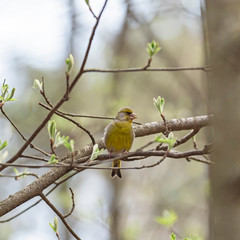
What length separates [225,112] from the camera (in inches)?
36.0

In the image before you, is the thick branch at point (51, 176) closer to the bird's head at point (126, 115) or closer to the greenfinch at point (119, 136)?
the greenfinch at point (119, 136)

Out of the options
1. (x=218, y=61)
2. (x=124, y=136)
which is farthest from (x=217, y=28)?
(x=124, y=136)

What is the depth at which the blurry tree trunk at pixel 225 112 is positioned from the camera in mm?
890

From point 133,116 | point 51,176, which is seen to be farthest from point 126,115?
point 51,176

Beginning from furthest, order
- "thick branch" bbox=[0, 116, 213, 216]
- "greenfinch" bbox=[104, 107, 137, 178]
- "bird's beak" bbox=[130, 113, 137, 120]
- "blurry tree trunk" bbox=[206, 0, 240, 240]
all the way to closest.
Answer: "bird's beak" bbox=[130, 113, 137, 120] < "greenfinch" bbox=[104, 107, 137, 178] < "thick branch" bbox=[0, 116, 213, 216] < "blurry tree trunk" bbox=[206, 0, 240, 240]

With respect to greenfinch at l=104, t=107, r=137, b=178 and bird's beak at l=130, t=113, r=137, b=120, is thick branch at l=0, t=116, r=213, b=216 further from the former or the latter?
bird's beak at l=130, t=113, r=137, b=120

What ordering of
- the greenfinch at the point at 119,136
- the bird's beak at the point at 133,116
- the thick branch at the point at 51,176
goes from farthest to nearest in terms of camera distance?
the bird's beak at the point at 133,116 → the greenfinch at the point at 119,136 → the thick branch at the point at 51,176

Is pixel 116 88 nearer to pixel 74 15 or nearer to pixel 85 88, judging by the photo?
pixel 74 15

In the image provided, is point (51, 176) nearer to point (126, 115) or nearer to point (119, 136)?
point (119, 136)

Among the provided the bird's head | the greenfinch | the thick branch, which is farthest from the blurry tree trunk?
the bird's head

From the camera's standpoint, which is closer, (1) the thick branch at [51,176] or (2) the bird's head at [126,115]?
(1) the thick branch at [51,176]

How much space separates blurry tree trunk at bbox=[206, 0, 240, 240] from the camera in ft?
2.92

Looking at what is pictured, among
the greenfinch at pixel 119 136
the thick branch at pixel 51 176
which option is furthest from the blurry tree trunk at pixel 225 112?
the greenfinch at pixel 119 136

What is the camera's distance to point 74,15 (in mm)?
6988
